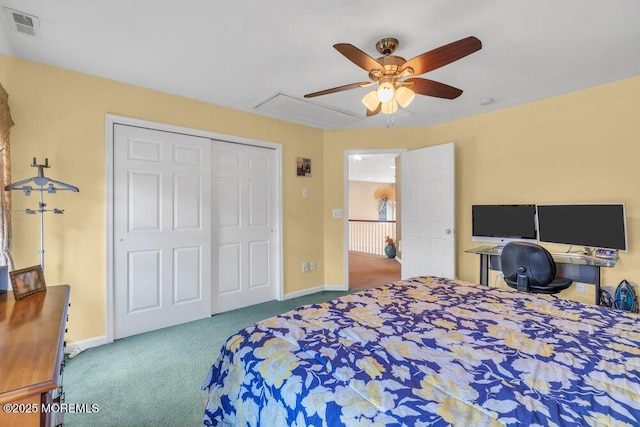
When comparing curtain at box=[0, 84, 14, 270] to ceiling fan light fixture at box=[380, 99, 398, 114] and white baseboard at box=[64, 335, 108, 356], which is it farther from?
ceiling fan light fixture at box=[380, 99, 398, 114]

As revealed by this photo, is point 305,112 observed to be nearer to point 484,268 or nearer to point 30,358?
point 484,268

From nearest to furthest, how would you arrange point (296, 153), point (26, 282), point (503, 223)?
point (26, 282) < point (503, 223) < point (296, 153)

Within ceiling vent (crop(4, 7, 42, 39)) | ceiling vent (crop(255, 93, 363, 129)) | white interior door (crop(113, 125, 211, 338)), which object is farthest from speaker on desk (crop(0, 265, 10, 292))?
ceiling vent (crop(255, 93, 363, 129))

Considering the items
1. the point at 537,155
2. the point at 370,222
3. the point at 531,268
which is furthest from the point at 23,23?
the point at 370,222

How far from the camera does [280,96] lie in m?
3.08

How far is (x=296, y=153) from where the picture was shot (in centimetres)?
401

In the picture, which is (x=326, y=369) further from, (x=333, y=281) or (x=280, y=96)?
(x=333, y=281)

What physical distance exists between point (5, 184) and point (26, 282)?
110 centimetres

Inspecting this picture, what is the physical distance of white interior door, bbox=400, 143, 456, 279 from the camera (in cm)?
366

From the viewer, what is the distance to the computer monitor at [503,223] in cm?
317

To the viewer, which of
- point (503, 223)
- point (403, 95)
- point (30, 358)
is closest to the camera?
point (30, 358)

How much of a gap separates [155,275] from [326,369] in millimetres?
2543

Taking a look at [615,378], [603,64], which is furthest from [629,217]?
[615,378]

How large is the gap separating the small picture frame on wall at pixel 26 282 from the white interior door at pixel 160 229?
117 cm
